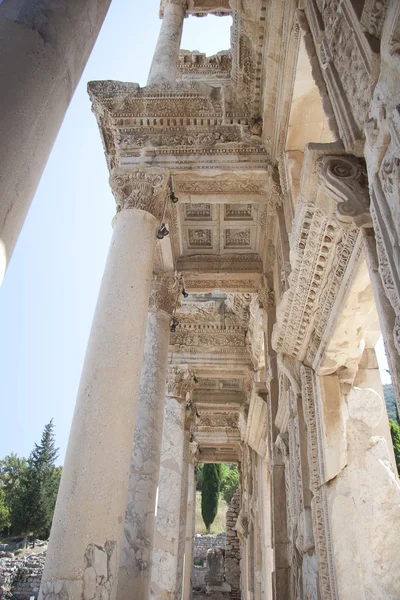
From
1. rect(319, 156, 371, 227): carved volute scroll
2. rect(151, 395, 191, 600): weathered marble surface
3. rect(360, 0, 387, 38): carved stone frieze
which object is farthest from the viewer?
rect(151, 395, 191, 600): weathered marble surface

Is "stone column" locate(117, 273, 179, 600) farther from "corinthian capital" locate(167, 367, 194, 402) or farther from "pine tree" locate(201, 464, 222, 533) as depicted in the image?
"pine tree" locate(201, 464, 222, 533)

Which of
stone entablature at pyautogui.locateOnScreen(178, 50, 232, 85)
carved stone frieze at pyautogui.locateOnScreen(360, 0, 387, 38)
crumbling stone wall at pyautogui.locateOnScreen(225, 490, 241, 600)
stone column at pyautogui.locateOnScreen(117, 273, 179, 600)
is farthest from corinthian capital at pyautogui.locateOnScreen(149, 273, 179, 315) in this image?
crumbling stone wall at pyautogui.locateOnScreen(225, 490, 241, 600)

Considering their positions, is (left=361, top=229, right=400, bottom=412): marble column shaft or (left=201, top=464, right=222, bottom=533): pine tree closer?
(left=361, top=229, right=400, bottom=412): marble column shaft

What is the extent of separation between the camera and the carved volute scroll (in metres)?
3.33

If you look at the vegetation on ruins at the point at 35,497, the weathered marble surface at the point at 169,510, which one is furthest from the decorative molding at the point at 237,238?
the vegetation on ruins at the point at 35,497

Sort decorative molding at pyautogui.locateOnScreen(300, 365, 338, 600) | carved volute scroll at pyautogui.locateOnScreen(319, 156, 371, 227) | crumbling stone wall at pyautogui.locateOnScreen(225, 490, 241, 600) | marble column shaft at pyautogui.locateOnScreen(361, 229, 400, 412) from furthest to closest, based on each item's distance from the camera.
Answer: crumbling stone wall at pyautogui.locateOnScreen(225, 490, 241, 600) → decorative molding at pyautogui.locateOnScreen(300, 365, 338, 600) → carved volute scroll at pyautogui.locateOnScreen(319, 156, 371, 227) → marble column shaft at pyautogui.locateOnScreen(361, 229, 400, 412)

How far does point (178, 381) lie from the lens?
1248 centimetres

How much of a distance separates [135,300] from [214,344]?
754 centimetres

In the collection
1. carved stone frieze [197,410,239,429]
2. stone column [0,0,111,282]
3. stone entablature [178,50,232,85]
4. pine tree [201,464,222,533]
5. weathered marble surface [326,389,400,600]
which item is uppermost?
stone entablature [178,50,232,85]

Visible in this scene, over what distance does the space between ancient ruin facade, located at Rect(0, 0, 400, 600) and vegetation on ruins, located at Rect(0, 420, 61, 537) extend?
32.7 metres

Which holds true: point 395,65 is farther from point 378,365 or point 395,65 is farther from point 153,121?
point 153,121

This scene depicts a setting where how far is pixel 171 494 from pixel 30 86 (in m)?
10.2

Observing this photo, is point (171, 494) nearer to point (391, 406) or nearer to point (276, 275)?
point (276, 275)

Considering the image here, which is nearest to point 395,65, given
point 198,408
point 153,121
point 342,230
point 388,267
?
point 388,267
